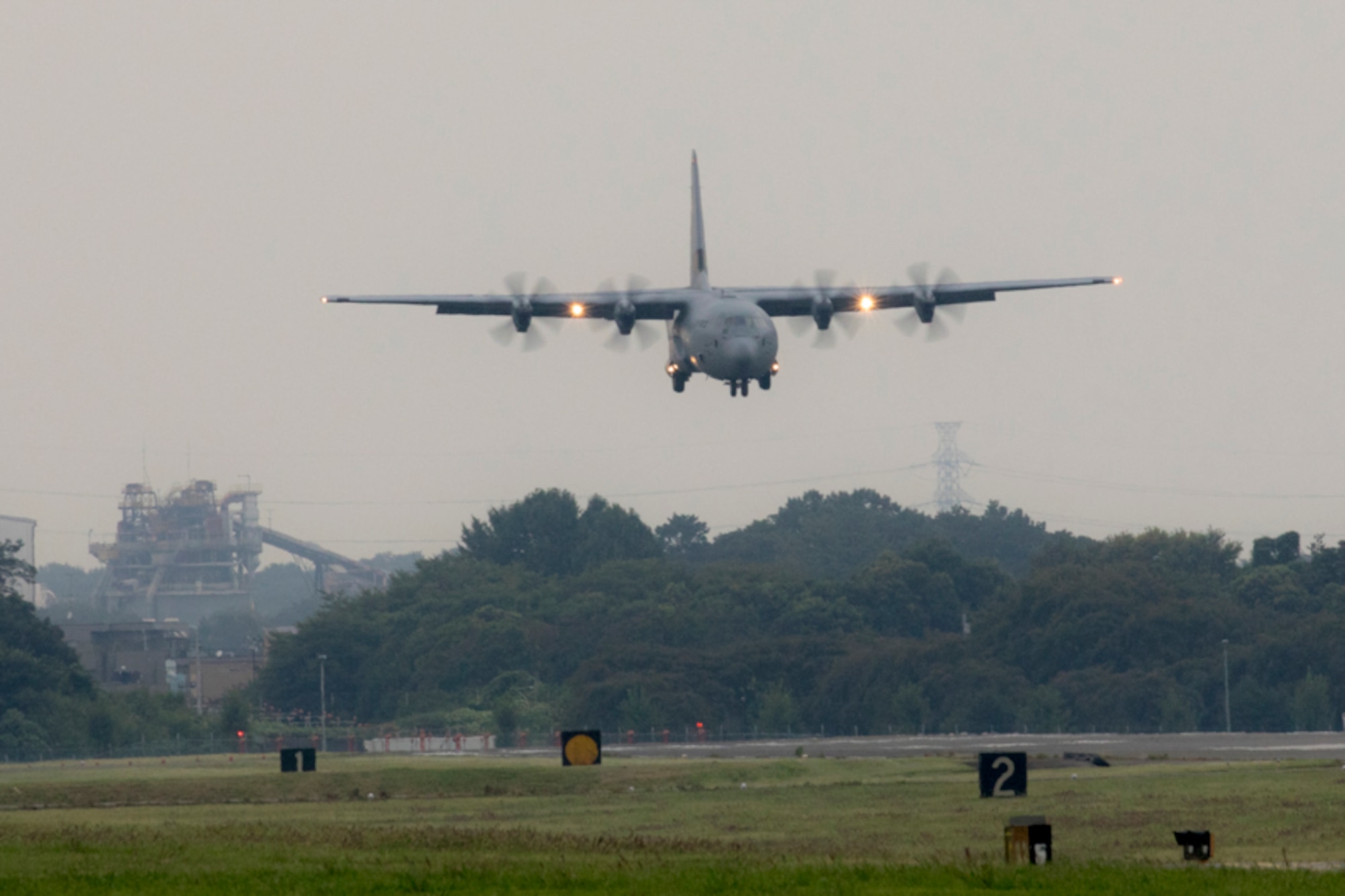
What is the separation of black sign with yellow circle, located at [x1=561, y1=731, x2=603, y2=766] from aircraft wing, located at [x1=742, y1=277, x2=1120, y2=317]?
1859cm

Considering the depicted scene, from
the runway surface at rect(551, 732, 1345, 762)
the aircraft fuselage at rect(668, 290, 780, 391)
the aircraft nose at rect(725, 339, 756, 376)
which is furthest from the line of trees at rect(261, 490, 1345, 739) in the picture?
the aircraft nose at rect(725, 339, 756, 376)

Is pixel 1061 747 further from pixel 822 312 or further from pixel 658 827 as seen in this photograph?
pixel 658 827

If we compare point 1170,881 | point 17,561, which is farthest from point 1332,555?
point 1170,881

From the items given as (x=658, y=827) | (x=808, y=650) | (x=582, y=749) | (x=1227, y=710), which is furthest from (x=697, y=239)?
(x=808, y=650)

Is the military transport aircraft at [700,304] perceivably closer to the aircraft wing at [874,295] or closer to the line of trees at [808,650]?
the aircraft wing at [874,295]

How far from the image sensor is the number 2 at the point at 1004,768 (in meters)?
50.1

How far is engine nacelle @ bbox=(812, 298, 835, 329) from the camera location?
63.1m

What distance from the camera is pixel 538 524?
200 meters

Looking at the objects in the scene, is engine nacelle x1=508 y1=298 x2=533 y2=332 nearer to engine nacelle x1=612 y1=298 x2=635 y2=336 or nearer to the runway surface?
engine nacelle x1=612 y1=298 x2=635 y2=336

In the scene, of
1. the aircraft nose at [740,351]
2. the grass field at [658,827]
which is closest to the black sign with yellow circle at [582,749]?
the grass field at [658,827]

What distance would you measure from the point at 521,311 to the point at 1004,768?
22626mm

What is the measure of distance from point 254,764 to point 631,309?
3099 cm

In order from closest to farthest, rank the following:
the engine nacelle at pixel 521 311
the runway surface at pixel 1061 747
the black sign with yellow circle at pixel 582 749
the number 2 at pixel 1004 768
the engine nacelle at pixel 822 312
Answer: the number 2 at pixel 1004 768 < the engine nacelle at pixel 521 311 < the engine nacelle at pixel 822 312 < the black sign with yellow circle at pixel 582 749 < the runway surface at pixel 1061 747

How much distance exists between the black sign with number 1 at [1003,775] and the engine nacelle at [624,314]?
2012cm
